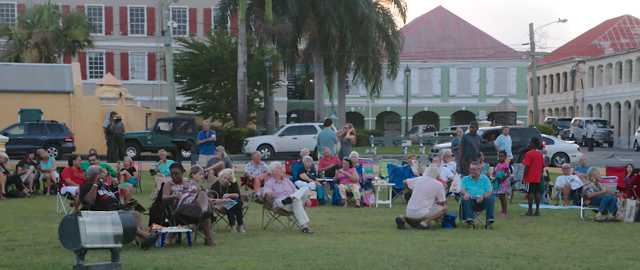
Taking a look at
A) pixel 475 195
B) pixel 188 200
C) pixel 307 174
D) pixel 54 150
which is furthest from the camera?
pixel 54 150

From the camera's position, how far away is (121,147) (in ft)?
76.4

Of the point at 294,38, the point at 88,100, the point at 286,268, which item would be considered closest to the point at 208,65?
the point at 294,38

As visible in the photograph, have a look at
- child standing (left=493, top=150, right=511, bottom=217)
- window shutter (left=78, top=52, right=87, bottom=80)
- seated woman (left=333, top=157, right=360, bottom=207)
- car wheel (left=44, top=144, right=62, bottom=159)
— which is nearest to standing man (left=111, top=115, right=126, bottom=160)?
car wheel (left=44, top=144, right=62, bottom=159)

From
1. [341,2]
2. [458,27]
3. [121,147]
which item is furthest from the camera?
[458,27]

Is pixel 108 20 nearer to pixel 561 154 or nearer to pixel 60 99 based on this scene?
pixel 60 99

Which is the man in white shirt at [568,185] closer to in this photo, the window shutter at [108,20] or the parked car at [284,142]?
the parked car at [284,142]

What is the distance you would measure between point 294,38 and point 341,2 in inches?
114

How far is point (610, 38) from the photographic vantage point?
209 feet

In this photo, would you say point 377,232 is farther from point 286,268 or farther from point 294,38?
point 294,38

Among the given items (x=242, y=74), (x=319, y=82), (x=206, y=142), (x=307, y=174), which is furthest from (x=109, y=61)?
(x=307, y=174)

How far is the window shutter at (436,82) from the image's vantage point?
56.0 metres

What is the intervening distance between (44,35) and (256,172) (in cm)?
2493

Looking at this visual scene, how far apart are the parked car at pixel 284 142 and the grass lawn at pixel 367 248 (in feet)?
53.0

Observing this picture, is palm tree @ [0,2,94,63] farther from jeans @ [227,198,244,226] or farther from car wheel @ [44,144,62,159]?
jeans @ [227,198,244,226]
